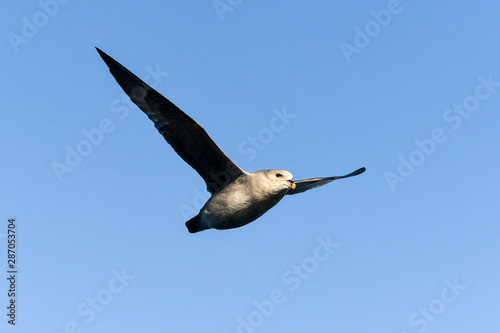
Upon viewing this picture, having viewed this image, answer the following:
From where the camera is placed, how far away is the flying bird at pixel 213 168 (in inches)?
434

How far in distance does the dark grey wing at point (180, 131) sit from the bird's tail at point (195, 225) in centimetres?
82

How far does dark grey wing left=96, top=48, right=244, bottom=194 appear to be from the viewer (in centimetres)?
1102

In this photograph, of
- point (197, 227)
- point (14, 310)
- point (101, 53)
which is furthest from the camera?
point (14, 310)

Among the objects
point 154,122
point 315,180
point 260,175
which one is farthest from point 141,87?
point 315,180

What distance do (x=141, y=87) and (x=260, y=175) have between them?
2.64 m

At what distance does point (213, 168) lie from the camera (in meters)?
11.7

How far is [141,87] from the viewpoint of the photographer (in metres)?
11.0

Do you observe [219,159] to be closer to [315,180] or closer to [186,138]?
[186,138]

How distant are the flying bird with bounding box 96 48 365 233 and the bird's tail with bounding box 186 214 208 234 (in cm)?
49

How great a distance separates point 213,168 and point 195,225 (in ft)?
4.42

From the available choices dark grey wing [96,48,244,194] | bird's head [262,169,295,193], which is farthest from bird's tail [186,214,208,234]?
bird's head [262,169,295,193]

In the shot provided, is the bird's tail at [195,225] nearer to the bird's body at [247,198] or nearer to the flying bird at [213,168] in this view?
the flying bird at [213,168]

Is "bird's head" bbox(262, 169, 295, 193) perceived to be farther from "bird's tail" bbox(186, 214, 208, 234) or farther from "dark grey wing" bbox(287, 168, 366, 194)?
"bird's tail" bbox(186, 214, 208, 234)

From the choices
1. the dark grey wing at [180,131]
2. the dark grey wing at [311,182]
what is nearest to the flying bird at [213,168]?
the dark grey wing at [180,131]
